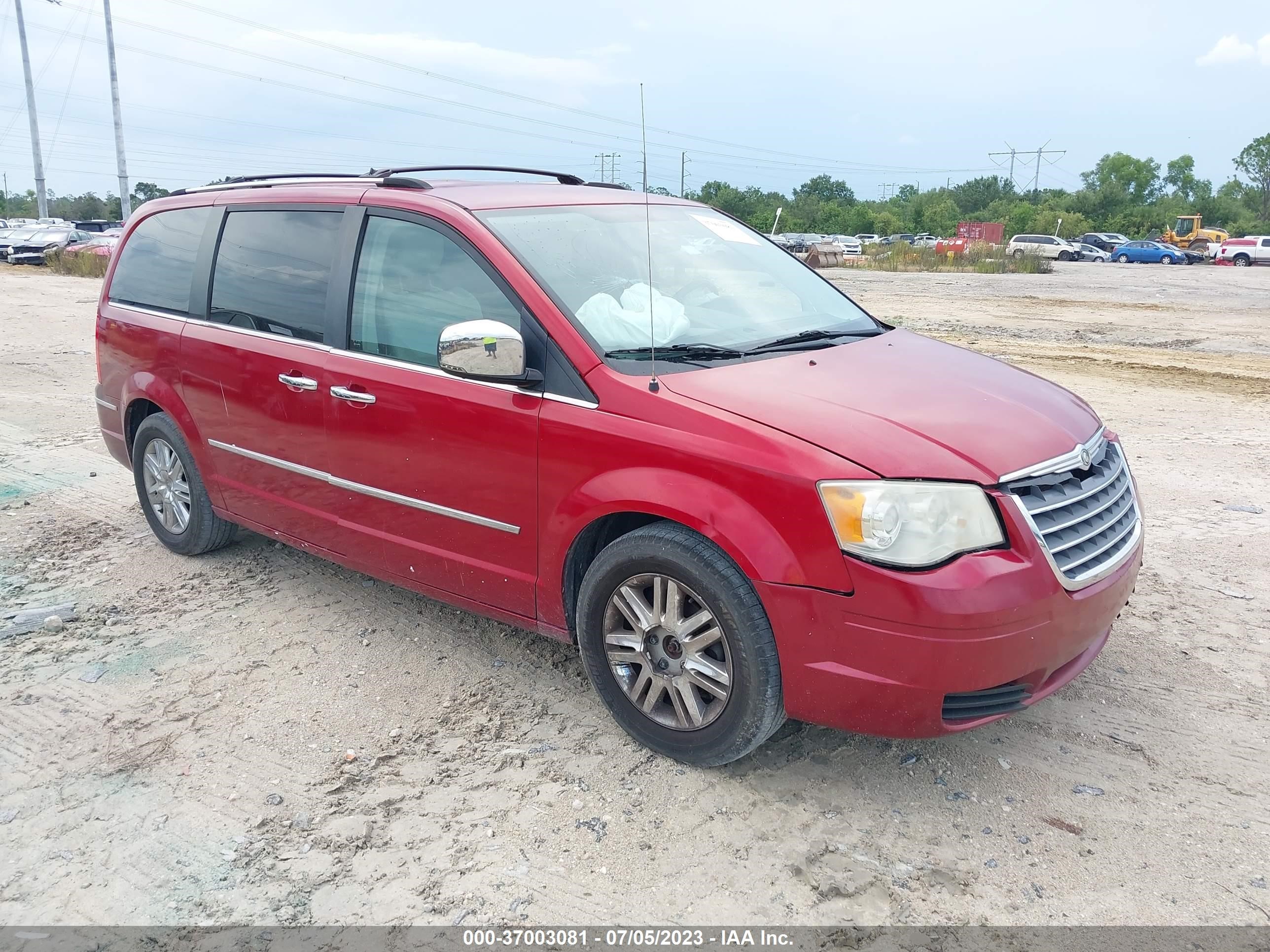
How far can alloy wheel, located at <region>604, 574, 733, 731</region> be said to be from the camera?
10.2 ft

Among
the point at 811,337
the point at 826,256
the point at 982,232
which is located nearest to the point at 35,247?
the point at 826,256

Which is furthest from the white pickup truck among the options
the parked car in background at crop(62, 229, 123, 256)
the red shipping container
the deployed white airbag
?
the deployed white airbag

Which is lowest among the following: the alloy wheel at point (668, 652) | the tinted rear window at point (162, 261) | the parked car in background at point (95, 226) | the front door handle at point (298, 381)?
the alloy wheel at point (668, 652)

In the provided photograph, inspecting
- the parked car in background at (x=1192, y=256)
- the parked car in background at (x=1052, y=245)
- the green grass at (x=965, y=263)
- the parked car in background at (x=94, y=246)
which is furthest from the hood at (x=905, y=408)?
the parked car in background at (x=1192, y=256)

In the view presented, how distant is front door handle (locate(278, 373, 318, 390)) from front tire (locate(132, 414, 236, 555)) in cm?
111

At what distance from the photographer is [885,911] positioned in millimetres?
2645

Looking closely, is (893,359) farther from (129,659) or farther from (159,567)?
(159,567)

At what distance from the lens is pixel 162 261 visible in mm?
5242

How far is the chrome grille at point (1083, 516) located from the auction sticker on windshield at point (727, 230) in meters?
1.87

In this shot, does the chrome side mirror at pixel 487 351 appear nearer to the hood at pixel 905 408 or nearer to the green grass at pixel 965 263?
the hood at pixel 905 408

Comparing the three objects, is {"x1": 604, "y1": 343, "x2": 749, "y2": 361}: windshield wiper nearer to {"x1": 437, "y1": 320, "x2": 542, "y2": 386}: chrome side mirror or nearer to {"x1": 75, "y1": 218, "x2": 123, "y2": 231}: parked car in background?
{"x1": 437, "y1": 320, "x2": 542, "y2": 386}: chrome side mirror

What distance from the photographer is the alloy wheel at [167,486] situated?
5223 mm

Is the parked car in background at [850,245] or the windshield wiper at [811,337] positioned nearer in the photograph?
the windshield wiper at [811,337]

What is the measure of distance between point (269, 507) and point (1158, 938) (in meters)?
3.86
